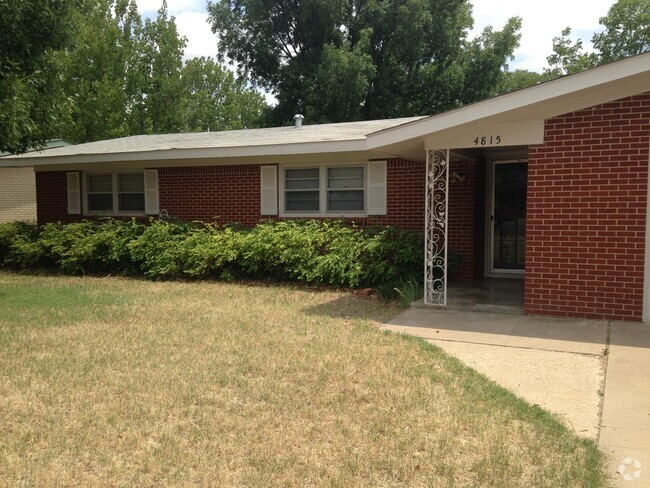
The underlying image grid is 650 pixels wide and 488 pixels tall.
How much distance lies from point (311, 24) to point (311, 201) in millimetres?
17779

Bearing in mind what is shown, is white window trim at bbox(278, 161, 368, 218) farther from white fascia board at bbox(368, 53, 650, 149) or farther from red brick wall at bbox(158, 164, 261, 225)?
white fascia board at bbox(368, 53, 650, 149)

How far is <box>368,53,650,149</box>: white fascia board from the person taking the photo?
6.66m

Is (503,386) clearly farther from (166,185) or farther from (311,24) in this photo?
(311,24)

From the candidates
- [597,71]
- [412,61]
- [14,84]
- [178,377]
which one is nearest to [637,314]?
[597,71]

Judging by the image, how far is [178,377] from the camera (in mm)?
5383

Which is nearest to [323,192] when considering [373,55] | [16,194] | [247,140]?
[247,140]

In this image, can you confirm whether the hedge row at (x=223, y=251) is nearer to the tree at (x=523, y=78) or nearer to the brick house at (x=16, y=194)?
the brick house at (x=16, y=194)

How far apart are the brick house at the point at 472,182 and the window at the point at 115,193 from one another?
3 centimetres

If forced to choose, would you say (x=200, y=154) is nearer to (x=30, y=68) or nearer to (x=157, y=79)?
(x=30, y=68)

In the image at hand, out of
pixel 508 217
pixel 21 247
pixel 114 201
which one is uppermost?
pixel 114 201

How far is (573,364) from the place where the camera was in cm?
579

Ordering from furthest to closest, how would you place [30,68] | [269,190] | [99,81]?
[99,81] → [269,190] → [30,68]

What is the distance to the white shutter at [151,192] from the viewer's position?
13.8 meters

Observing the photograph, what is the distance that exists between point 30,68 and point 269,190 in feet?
16.2
